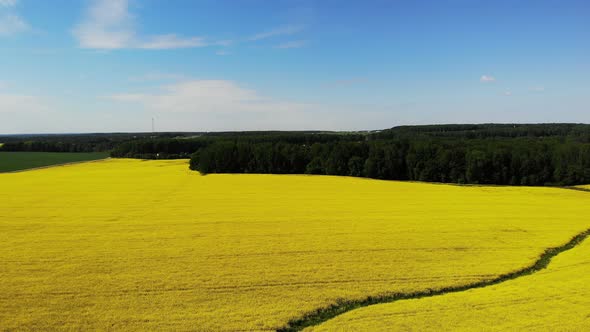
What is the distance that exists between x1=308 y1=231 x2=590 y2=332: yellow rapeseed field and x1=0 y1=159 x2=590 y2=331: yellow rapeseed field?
1796mm

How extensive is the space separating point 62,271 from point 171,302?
7717 mm

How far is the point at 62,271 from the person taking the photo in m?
20.7

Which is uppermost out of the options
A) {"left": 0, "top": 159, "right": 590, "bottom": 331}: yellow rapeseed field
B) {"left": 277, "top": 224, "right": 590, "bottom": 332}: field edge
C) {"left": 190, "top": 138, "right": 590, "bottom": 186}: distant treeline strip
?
{"left": 190, "top": 138, "right": 590, "bottom": 186}: distant treeline strip

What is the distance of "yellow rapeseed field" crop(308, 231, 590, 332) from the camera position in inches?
550

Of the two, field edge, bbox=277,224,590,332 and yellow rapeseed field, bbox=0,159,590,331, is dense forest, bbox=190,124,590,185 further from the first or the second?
field edge, bbox=277,224,590,332

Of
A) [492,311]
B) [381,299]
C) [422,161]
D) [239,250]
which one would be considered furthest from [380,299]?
[422,161]

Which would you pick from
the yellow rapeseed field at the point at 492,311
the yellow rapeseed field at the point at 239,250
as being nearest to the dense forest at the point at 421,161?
the yellow rapeseed field at the point at 239,250

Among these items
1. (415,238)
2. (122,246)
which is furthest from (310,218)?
(122,246)

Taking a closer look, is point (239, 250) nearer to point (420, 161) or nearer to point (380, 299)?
point (380, 299)

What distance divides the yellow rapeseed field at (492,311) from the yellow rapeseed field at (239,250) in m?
1.80

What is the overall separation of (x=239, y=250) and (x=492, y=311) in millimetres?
14028

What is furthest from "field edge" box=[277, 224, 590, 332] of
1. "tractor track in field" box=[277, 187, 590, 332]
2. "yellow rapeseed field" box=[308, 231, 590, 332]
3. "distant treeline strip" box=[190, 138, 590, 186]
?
"distant treeline strip" box=[190, 138, 590, 186]

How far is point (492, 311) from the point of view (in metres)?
15.3

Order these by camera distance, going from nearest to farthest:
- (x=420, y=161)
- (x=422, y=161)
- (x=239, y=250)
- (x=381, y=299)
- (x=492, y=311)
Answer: (x=492, y=311) < (x=381, y=299) < (x=239, y=250) < (x=422, y=161) < (x=420, y=161)
